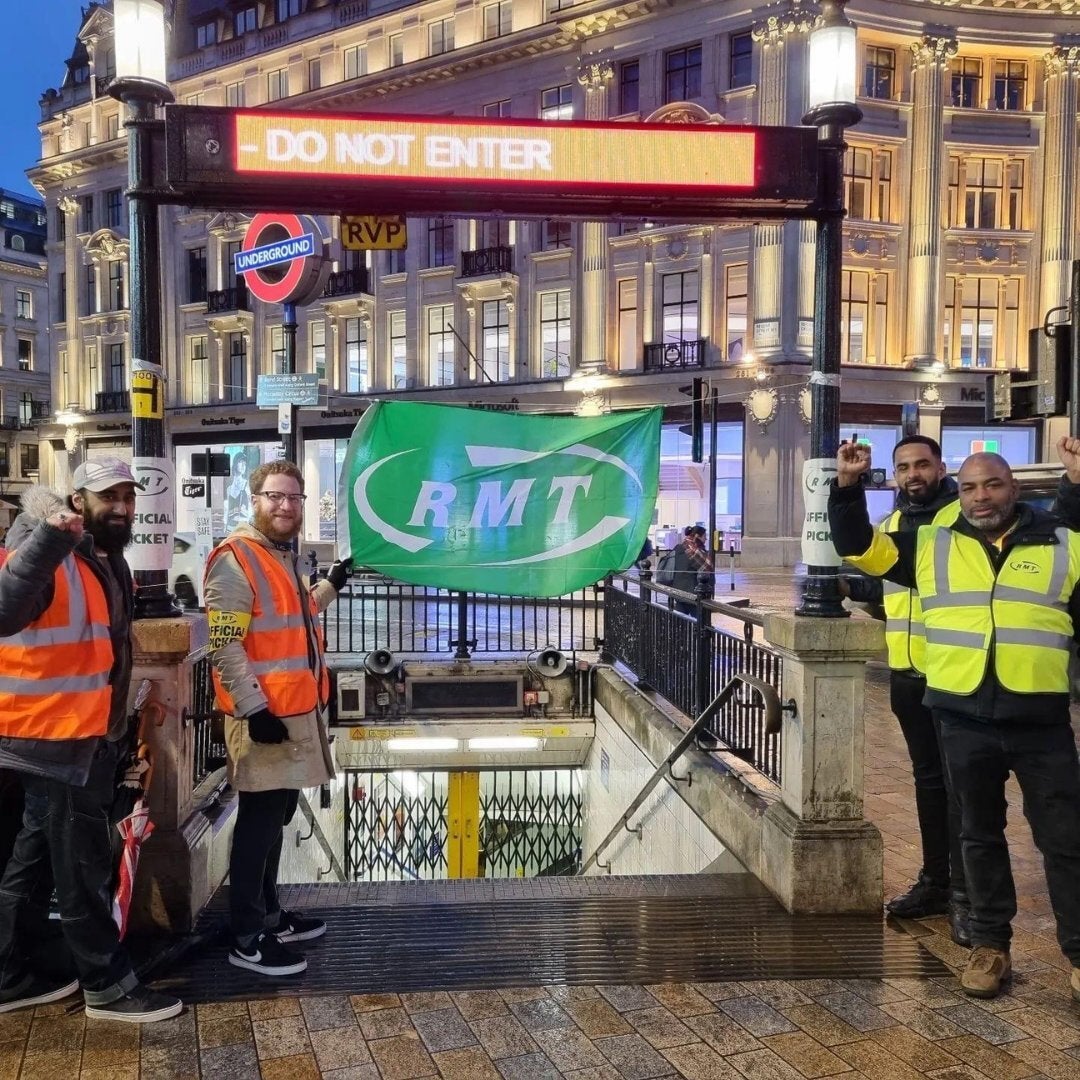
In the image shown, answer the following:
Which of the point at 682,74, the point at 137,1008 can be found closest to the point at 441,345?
the point at 682,74

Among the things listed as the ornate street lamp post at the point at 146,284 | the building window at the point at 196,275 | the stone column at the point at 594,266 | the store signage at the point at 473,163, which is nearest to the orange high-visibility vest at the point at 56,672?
the ornate street lamp post at the point at 146,284

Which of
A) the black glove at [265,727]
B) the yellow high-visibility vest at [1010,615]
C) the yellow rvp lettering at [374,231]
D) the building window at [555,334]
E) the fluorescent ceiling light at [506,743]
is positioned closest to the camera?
the yellow high-visibility vest at [1010,615]

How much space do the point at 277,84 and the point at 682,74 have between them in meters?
18.0

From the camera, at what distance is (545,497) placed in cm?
801

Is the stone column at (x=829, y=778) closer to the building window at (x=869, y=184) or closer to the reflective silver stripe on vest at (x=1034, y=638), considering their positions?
the reflective silver stripe on vest at (x=1034, y=638)

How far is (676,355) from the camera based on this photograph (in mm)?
30641

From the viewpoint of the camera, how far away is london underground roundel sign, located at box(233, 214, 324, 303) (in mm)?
10008

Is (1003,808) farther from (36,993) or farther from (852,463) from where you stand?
(36,993)

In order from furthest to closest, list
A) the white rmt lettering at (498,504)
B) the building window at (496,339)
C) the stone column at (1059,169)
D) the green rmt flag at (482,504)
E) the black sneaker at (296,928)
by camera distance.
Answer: the building window at (496,339) < the stone column at (1059,169) < the white rmt lettering at (498,504) < the green rmt flag at (482,504) < the black sneaker at (296,928)

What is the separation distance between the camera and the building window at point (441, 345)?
116 ft

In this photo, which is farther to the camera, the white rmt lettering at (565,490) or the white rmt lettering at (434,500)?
the white rmt lettering at (434,500)

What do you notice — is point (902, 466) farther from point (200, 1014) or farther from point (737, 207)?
point (200, 1014)

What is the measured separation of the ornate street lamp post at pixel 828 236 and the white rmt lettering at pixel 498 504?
12.0ft

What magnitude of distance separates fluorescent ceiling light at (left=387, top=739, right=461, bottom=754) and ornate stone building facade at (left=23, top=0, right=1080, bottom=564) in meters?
19.6
